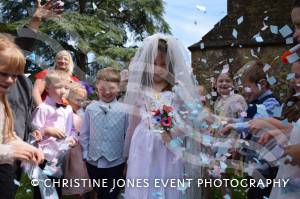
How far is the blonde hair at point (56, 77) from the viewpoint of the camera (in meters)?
3.90

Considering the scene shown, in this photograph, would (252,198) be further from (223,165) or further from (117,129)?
(117,129)

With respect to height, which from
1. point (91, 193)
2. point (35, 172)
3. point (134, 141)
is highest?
point (134, 141)

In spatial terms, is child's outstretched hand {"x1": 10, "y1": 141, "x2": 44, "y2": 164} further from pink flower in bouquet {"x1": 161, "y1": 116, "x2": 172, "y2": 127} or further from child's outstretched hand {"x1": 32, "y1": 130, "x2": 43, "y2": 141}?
child's outstretched hand {"x1": 32, "y1": 130, "x2": 43, "y2": 141}

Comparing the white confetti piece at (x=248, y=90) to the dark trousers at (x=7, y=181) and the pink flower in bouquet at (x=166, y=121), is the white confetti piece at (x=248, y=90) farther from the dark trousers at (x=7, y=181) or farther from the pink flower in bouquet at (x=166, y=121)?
the dark trousers at (x=7, y=181)

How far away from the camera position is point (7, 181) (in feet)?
8.53

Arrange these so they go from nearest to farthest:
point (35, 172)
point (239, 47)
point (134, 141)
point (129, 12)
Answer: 1. point (35, 172)
2. point (134, 141)
3. point (239, 47)
4. point (129, 12)

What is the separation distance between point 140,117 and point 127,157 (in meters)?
0.42

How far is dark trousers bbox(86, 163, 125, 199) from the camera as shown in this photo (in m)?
3.66

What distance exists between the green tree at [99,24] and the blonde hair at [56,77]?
817 centimetres

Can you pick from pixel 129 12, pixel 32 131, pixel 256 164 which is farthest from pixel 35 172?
pixel 129 12

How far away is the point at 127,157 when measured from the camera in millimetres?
3658

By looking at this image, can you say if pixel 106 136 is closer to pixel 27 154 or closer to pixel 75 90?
pixel 75 90

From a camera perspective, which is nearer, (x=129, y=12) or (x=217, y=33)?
(x=217, y=33)

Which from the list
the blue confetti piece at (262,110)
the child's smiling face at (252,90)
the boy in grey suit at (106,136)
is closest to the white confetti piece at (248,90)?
the child's smiling face at (252,90)
